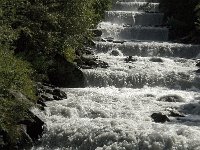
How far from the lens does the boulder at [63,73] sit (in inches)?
923

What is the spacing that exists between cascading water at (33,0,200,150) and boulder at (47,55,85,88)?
76 centimetres

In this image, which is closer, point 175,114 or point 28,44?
point 175,114

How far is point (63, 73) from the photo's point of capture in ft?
77.6

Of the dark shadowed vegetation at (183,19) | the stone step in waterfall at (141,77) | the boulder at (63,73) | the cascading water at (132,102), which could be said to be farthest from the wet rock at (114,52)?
the boulder at (63,73)

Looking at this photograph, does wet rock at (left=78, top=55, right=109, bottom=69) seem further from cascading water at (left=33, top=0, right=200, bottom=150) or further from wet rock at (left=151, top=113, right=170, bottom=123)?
wet rock at (left=151, top=113, right=170, bottom=123)

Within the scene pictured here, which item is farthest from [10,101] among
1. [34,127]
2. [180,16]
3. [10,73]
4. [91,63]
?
[180,16]

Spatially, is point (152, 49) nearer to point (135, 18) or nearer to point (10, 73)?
point (135, 18)

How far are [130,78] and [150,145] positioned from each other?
32.7 feet

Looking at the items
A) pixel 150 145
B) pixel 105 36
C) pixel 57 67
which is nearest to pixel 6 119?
pixel 150 145

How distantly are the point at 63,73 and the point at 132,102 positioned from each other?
163 inches

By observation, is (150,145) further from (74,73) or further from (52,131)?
(74,73)

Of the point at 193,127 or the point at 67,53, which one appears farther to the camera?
the point at 67,53

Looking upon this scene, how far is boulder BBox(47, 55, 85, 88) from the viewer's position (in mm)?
23453

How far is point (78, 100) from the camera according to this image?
2108 centimetres
